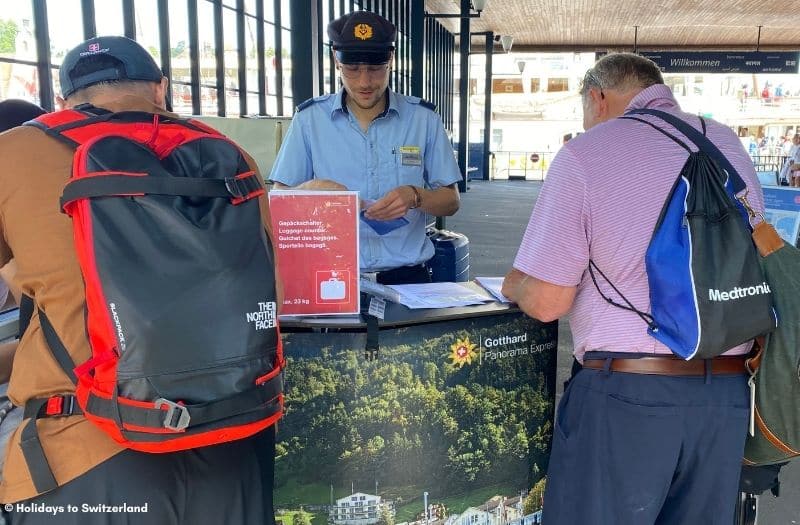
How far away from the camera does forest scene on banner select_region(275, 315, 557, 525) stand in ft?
6.57

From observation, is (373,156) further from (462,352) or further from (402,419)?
(402,419)

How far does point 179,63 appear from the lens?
8805 mm

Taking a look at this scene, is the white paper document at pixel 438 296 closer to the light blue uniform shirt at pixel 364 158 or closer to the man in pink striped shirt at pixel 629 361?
the light blue uniform shirt at pixel 364 158

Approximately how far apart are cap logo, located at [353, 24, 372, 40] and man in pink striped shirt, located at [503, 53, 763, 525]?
3.39 feet

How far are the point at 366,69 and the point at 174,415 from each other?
5.40 ft

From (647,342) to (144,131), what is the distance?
4.02 ft

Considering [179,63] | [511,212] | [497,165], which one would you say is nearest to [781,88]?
[497,165]

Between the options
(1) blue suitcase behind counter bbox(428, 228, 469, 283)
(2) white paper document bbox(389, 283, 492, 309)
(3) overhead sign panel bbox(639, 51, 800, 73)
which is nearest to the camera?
(2) white paper document bbox(389, 283, 492, 309)

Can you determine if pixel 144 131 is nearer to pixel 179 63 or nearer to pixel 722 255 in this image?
pixel 722 255

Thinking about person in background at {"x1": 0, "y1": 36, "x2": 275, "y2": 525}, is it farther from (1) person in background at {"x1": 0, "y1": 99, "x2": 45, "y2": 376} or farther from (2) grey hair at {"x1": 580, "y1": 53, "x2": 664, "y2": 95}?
(2) grey hair at {"x1": 580, "y1": 53, "x2": 664, "y2": 95}

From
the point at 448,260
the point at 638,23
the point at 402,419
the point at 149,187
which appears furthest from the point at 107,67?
the point at 638,23

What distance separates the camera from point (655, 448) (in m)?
1.65

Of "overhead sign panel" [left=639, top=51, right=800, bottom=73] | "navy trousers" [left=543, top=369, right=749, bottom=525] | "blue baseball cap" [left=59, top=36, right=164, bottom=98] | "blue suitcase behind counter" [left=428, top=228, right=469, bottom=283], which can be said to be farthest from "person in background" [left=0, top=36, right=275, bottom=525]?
"overhead sign panel" [left=639, top=51, right=800, bottom=73]

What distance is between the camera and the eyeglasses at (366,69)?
2.47 metres
